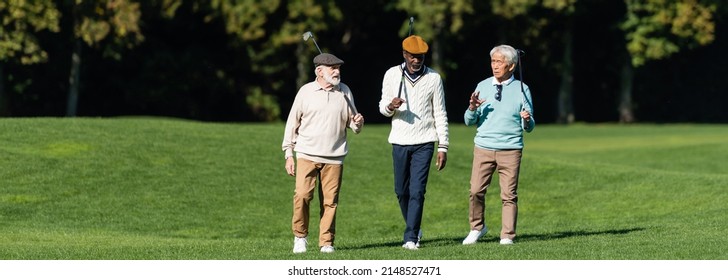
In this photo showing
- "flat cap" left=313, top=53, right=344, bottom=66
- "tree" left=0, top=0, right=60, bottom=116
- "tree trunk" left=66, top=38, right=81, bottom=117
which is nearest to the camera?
"flat cap" left=313, top=53, right=344, bottom=66

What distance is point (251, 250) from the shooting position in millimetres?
16578

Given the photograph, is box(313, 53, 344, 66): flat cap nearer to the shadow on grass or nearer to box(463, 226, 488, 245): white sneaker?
the shadow on grass

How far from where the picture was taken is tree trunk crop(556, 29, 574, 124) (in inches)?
2662

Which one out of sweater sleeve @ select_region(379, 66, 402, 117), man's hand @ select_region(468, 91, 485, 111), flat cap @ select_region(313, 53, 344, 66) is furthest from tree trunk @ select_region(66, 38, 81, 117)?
flat cap @ select_region(313, 53, 344, 66)

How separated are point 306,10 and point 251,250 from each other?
1855 inches

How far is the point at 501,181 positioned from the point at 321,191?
1988mm

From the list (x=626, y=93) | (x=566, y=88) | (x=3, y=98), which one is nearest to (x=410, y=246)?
(x=3, y=98)

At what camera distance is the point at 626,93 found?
68625 millimetres

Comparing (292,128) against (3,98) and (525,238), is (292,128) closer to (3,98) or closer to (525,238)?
(525,238)

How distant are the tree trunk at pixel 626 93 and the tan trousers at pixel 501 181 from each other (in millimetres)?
52343

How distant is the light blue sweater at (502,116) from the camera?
650 inches

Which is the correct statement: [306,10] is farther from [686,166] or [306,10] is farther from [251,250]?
[251,250]

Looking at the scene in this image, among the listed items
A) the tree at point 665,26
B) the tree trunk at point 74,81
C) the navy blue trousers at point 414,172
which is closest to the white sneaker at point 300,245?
the navy blue trousers at point 414,172

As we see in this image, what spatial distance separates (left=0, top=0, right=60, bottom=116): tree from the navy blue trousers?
40758 millimetres
